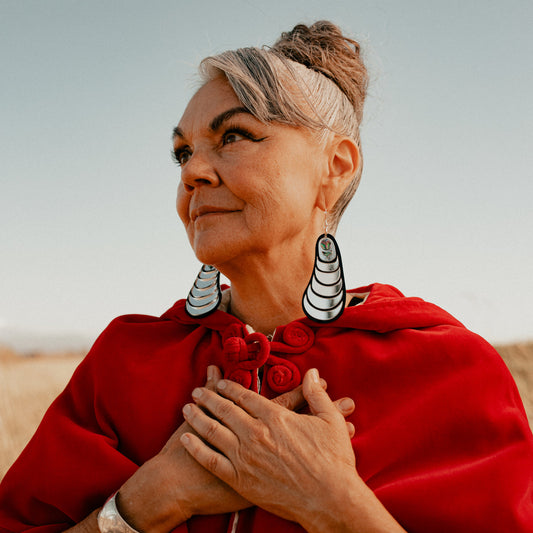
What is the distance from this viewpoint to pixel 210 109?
2.59 m

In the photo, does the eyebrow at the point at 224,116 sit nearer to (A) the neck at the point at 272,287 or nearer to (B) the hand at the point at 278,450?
(A) the neck at the point at 272,287

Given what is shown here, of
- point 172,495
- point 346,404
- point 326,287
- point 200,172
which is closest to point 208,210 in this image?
point 200,172

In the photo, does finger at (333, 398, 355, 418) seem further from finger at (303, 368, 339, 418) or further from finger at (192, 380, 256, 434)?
finger at (192, 380, 256, 434)

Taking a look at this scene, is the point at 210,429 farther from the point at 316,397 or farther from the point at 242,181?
the point at 242,181

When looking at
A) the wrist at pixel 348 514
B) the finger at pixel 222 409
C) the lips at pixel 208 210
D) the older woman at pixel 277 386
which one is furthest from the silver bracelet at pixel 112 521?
the lips at pixel 208 210

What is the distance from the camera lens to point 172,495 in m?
2.05

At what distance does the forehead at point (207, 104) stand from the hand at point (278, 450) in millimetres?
1137

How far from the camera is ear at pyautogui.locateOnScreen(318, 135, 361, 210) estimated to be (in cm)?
274

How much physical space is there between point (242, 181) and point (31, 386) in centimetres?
556

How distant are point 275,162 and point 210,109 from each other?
38 centimetres

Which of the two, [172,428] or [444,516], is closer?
[444,516]

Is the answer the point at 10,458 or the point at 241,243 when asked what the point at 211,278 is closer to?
the point at 241,243

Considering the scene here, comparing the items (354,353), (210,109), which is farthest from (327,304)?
(210,109)

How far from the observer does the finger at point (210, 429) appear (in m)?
2.08
